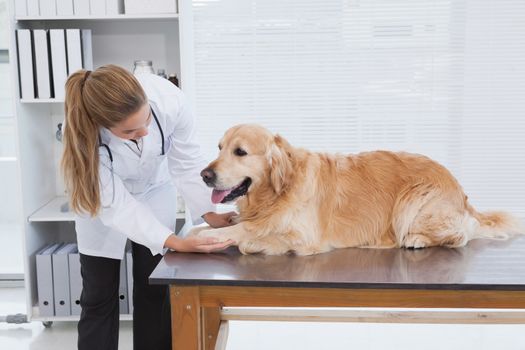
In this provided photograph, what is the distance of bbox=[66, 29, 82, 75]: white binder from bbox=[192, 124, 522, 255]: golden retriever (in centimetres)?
130

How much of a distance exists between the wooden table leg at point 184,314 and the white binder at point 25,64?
165 cm

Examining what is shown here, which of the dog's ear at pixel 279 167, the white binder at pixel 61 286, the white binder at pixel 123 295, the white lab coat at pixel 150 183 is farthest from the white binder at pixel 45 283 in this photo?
the dog's ear at pixel 279 167

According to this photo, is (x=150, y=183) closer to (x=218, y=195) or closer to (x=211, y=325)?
(x=218, y=195)

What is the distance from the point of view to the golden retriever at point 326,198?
183 cm

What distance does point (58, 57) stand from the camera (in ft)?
9.16

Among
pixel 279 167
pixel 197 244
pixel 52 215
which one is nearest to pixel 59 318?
pixel 52 215

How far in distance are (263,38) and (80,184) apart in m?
1.64

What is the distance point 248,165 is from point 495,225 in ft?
3.13

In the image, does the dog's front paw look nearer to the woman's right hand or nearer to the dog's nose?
the woman's right hand

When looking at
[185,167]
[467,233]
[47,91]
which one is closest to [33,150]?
[47,91]

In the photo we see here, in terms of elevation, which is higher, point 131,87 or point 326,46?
point 326,46

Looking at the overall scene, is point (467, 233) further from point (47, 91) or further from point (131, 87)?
point (47, 91)

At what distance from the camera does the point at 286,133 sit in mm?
3197

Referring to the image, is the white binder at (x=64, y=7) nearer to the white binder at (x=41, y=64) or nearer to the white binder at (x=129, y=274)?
the white binder at (x=41, y=64)
